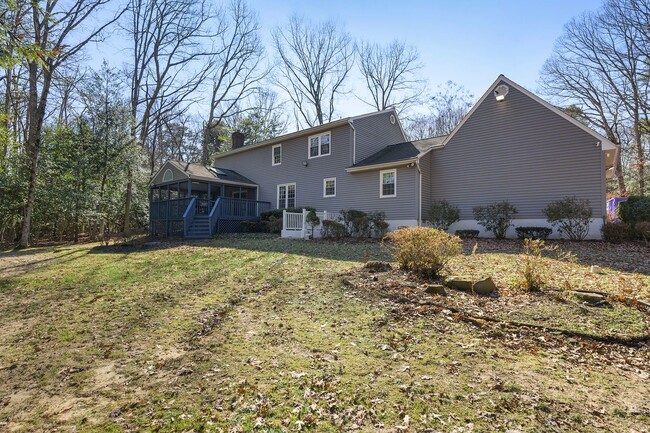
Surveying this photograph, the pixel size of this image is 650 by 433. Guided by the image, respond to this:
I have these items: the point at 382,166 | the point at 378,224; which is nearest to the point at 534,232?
the point at 378,224

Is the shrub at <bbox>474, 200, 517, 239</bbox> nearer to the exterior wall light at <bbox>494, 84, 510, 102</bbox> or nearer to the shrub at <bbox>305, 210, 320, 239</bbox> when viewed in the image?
Result: the exterior wall light at <bbox>494, 84, 510, 102</bbox>

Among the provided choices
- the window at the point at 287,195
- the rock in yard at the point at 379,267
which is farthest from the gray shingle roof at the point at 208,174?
the rock in yard at the point at 379,267

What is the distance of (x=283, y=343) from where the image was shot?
13.2 feet

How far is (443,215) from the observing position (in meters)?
15.2

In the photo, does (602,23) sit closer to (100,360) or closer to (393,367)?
(393,367)

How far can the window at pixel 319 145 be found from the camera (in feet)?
63.0

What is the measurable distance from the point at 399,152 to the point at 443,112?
1616cm

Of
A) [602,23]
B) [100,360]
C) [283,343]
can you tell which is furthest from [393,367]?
[602,23]

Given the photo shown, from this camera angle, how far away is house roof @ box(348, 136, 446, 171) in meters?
16.3

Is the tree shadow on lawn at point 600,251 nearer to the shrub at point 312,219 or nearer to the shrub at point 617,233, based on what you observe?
the shrub at point 617,233

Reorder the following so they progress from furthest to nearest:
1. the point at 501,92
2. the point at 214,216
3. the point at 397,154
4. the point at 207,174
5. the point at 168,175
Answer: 1. the point at 168,175
2. the point at 207,174
3. the point at 214,216
4. the point at 397,154
5. the point at 501,92

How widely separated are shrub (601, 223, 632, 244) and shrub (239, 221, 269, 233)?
14.9m

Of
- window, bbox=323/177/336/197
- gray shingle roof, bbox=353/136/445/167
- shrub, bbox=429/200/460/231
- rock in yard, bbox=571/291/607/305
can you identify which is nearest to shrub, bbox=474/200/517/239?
shrub, bbox=429/200/460/231

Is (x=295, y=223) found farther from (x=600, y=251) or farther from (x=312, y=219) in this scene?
(x=600, y=251)
